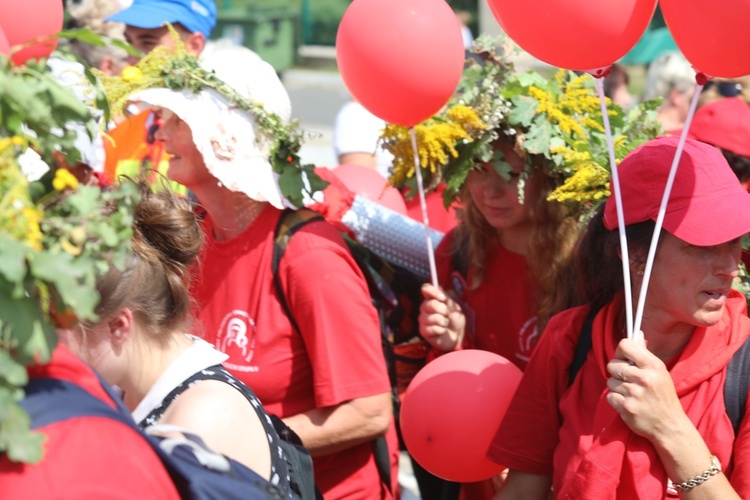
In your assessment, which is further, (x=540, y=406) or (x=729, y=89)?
(x=729, y=89)

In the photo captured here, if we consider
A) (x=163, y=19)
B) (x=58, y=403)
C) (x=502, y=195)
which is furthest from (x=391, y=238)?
(x=58, y=403)

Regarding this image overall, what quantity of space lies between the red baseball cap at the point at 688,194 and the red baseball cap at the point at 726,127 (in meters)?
1.51

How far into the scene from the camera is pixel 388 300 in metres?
3.41

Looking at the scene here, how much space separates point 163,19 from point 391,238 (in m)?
2.00

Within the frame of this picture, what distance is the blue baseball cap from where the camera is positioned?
16.0 ft

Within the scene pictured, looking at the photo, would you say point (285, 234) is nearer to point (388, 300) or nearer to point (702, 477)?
point (388, 300)

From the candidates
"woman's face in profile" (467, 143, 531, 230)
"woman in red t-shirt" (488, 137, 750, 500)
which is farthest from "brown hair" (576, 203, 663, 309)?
"woman's face in profile" (467, 143, 531, 230)

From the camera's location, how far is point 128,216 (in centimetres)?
148

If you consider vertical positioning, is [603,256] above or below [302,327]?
above

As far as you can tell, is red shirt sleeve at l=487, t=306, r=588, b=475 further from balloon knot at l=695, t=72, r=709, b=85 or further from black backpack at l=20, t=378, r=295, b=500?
black backpack at l=20, t=378, r=295, b=500

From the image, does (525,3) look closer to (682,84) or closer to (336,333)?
(336,333)

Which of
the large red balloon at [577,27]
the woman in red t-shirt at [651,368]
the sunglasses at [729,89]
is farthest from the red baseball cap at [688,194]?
the sunglasses at [729,89]

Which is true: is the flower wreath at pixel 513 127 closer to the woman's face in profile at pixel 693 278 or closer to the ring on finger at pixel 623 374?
the woman's face in profile at pixel 693 278

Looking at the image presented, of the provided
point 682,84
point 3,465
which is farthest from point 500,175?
point 682,84
